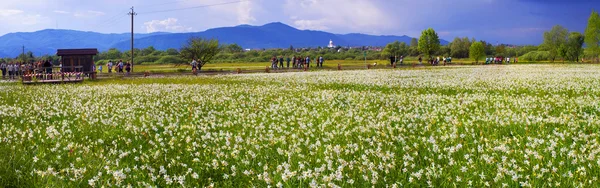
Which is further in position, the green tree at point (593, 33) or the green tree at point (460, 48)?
the green tree at point (460, 48)

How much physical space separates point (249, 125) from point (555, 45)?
516 ft

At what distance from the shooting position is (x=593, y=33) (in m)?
103

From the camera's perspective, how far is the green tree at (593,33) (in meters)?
102

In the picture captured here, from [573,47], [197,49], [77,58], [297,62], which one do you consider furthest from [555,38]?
[77,58]

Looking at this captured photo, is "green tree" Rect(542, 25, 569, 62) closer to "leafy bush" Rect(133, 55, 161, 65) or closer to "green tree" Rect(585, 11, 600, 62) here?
"green tree" Rect(585, 11, 600, 62)

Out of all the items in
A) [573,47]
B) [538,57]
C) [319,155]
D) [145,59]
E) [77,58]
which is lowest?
[319,155]

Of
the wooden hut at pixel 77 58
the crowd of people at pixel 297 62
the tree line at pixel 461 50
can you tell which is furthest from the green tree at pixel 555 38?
the wooden hut at pixel 77 58

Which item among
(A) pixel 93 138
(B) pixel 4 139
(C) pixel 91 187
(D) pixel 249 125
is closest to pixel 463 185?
(C) pixel 91 187

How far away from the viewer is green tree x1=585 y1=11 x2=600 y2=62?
102m

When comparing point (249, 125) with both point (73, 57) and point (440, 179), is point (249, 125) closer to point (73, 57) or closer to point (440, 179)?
point (440, 179)

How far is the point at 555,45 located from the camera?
143m

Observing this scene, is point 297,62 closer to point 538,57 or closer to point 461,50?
point 538,57

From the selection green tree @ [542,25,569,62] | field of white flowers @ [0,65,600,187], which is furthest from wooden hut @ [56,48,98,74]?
green tree @ [542,25,569,62]

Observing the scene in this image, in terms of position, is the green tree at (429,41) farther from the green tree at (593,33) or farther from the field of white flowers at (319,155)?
the field of white flowers at (319,155)
